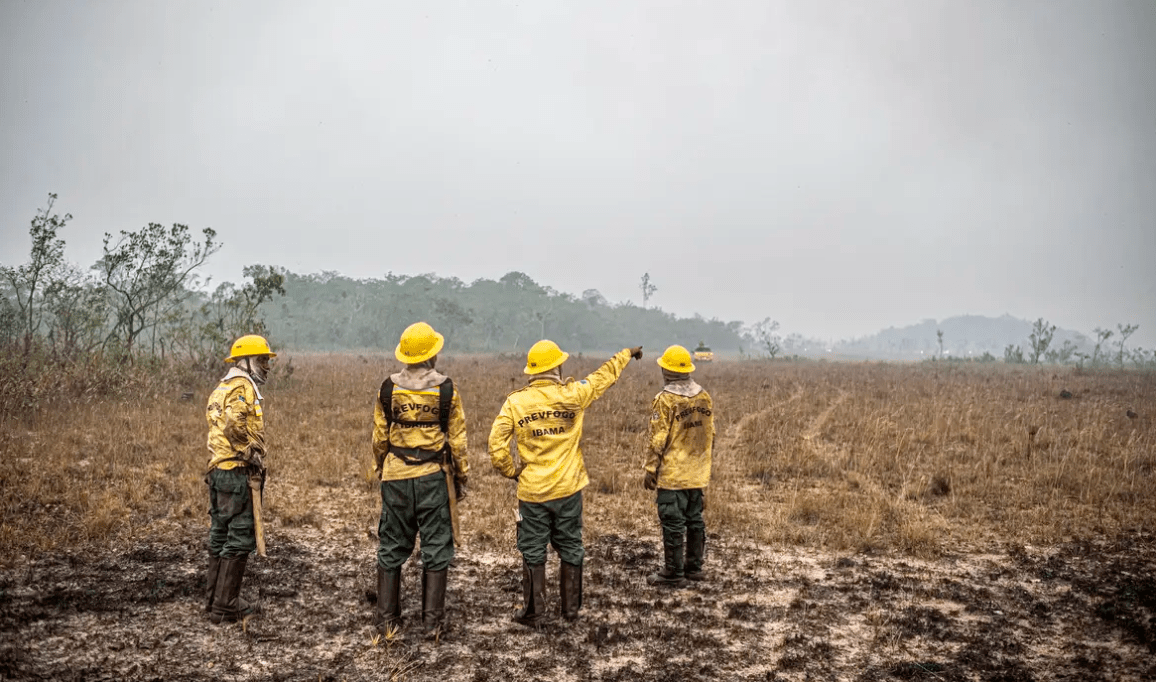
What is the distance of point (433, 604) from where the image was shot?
4605 mm

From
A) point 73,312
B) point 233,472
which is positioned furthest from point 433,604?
point 73,312

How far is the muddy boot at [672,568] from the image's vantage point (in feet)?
18.7

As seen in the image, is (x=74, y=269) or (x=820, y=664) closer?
(x=820, y=664)

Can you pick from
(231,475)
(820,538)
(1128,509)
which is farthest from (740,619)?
(1128,509)

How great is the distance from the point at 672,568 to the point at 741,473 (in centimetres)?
459

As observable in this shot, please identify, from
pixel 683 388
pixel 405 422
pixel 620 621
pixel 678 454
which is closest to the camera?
pixel 405 422

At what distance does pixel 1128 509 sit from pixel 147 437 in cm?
1357

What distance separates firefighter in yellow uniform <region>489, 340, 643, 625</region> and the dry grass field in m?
0.34

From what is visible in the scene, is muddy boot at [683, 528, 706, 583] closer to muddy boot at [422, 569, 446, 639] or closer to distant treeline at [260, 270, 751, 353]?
muddy boot at [422, 569, 446, 639]

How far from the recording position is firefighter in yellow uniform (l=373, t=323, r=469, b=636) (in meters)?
4.50

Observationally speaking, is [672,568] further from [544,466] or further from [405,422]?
[405,422]

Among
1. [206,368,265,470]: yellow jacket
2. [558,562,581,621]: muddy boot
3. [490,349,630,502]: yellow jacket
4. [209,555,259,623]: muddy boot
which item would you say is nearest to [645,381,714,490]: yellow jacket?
[490,349,630,502]: yellow jacket

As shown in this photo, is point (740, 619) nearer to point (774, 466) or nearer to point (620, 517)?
point (620, 517)

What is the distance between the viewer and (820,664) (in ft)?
14.3
